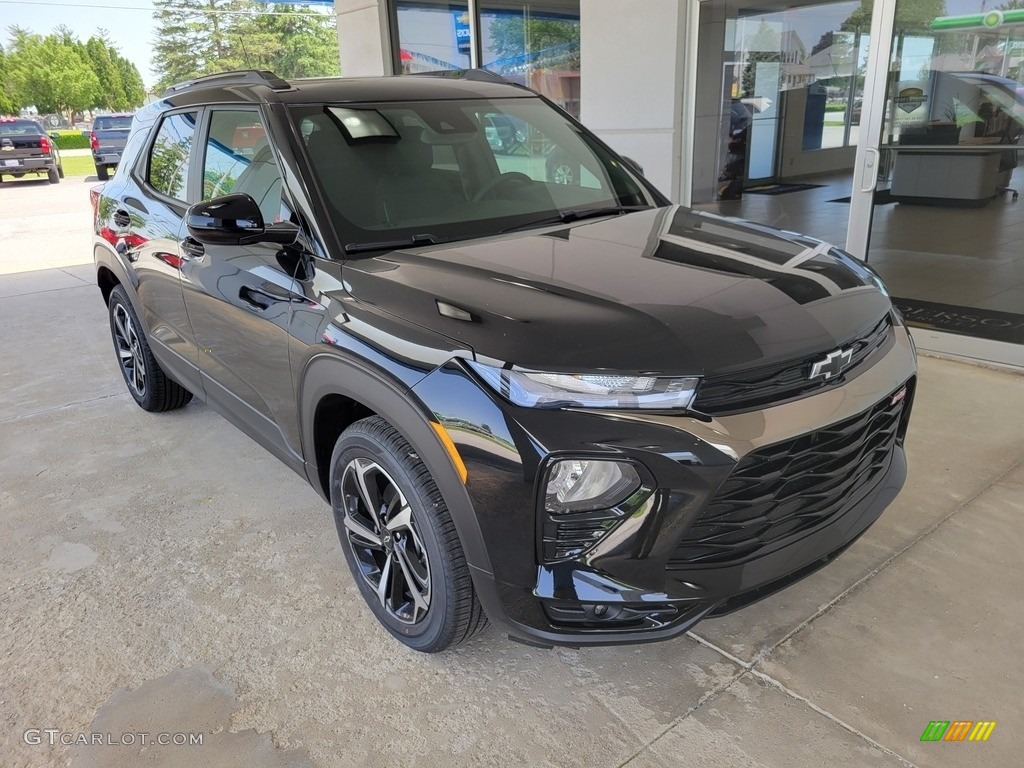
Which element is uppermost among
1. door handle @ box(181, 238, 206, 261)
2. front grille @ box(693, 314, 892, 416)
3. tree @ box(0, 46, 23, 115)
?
tree @ box(0, 46, 23, 115)

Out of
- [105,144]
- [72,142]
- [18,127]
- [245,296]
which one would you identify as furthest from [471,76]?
[72,142]

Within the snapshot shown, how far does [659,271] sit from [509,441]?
75cm

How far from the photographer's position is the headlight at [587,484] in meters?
1.76

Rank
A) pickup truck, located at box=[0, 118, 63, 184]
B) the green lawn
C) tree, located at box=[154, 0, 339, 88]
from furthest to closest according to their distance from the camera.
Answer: tree, located at box=[154, 0, 339, 88], the green lawn, pickup truck, located at box=[0, 118, 63, 184]

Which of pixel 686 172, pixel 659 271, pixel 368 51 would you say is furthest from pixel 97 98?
pixel 659 271

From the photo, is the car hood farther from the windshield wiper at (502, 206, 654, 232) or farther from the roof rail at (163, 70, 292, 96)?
the roof rail at (163, 70, 292, 96)

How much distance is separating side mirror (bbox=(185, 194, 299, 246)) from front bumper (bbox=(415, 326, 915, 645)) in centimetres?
90

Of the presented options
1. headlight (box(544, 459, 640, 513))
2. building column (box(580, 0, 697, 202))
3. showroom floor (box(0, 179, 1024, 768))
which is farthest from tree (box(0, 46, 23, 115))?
headlight (box(544, 459, 640, 513))

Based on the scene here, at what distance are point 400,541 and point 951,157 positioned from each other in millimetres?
4889

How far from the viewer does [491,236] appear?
2.59 m

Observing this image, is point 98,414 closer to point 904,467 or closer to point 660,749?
point 660,749

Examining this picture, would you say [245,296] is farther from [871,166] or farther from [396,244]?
[871,166]

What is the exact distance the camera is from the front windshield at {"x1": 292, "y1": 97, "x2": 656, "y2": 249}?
2.56m

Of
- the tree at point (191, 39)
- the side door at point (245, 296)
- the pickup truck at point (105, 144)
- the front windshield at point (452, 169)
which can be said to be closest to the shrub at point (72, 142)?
the tree at point (191, 39)
